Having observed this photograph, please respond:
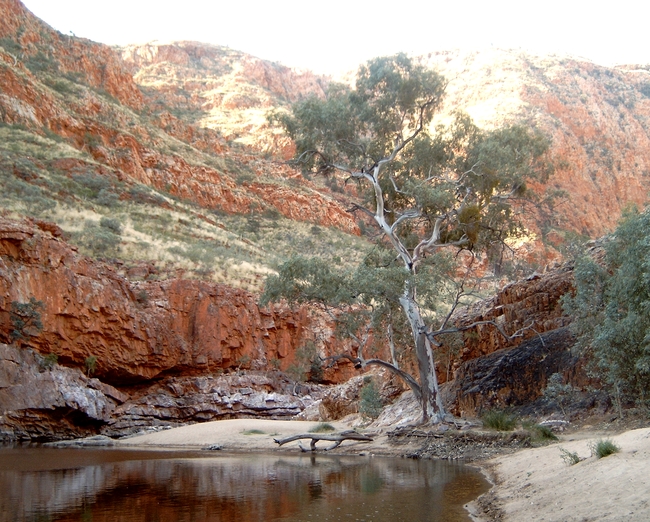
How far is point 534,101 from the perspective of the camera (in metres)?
61.6

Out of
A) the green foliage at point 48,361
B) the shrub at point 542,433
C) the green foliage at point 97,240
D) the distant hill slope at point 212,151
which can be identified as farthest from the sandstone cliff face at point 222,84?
the shrub at point 542,433

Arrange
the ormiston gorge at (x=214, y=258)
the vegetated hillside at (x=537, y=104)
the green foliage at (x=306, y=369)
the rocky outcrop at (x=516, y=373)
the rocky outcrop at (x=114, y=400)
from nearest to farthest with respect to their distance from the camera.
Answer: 1. the rocky outcrop at (x=516, y=373)
2. the ormiston gorge at (x=214, y=258)
3. the rocky outcrop at (x=114, y=400)
4. the green foliage at (x=306, y=369)
5. the vegetated hillside at (x=537, y=104)

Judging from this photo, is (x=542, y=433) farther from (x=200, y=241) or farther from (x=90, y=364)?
(x=200, y=241)

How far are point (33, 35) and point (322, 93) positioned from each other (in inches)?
1787

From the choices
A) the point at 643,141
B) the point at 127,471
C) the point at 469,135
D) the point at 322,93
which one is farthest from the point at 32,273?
the point at 322,93

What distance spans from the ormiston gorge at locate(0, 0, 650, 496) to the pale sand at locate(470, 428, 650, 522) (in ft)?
15.1

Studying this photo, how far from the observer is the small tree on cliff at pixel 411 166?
59.8 feet

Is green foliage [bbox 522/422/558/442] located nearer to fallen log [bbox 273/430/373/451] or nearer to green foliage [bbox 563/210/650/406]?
green foliage [bbox 563/210/650/406]

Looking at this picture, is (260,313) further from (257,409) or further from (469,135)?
(469,135)

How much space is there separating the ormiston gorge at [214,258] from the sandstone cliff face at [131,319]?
7cm

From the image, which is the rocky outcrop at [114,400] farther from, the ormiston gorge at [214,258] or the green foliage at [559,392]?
the green foliage at [559,392]

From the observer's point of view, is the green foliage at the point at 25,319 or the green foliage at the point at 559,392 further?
the green foliage at the point at 25,319

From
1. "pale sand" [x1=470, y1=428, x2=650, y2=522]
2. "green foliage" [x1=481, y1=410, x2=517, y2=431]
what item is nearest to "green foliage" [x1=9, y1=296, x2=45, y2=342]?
"green foliage" [x1=481, y1=410, x2=517, y2=431]

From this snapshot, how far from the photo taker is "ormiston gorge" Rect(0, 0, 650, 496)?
17.8 metres
